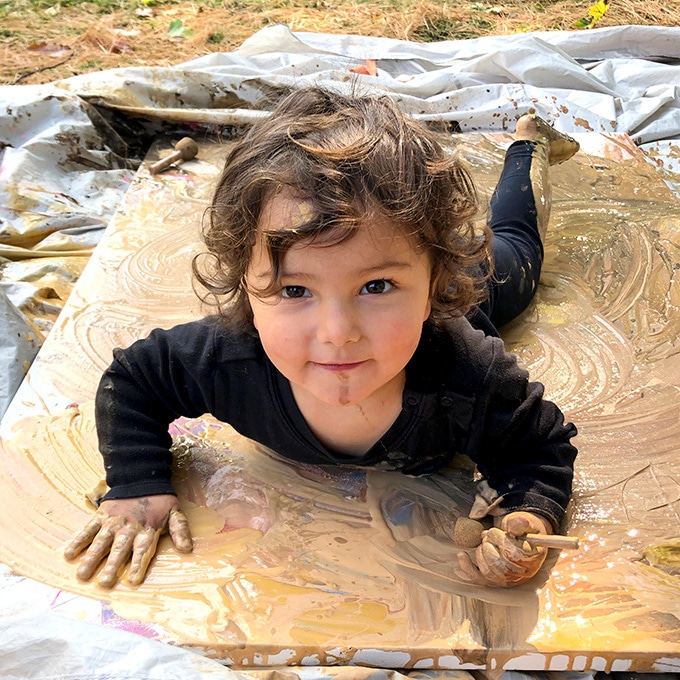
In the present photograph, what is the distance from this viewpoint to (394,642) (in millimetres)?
1221

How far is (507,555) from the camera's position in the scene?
1.26 m

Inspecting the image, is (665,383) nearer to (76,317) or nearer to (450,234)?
(450,234)

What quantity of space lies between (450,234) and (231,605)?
712 millimetres

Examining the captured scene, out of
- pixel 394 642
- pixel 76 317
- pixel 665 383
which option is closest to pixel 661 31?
pixel 665 383

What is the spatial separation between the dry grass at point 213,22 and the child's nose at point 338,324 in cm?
290

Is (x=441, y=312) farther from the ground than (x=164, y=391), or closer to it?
farther from the ground

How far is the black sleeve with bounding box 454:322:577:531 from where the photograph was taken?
1337 millimetres

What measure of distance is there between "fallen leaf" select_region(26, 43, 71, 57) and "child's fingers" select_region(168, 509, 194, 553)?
3.00m

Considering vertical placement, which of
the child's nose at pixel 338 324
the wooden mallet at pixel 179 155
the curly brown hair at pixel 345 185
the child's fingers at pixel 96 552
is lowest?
the child's fingers at pixel 96 552

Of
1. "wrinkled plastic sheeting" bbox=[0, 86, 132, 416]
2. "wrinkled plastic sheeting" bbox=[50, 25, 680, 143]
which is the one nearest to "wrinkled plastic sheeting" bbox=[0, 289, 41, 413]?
"wrinkled plastic sheeting" bbox=[0, 86, 132, 416]

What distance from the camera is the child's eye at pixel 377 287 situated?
113 cm

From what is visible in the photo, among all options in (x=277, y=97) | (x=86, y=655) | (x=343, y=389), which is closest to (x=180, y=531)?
(x=86, y=655)

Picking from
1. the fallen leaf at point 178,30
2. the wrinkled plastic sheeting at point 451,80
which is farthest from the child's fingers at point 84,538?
the fallen leaf at point 178,30

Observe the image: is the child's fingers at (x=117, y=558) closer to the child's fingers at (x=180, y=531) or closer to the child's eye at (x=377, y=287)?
the child's fingers at (x=180, y=531)
